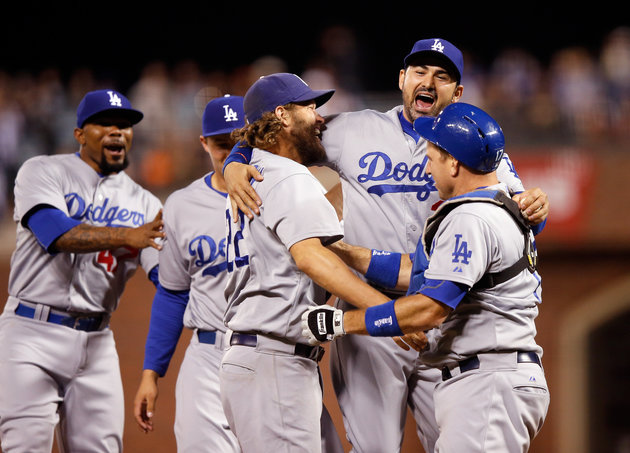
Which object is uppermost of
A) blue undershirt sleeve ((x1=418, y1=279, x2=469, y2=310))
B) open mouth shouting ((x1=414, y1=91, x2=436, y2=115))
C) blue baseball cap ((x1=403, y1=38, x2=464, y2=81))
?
blue baseball cap ((x1=403, y1=38, x2=464, y2=81))

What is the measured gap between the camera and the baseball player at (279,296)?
3172 mm

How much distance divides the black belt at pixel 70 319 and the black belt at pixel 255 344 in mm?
1683

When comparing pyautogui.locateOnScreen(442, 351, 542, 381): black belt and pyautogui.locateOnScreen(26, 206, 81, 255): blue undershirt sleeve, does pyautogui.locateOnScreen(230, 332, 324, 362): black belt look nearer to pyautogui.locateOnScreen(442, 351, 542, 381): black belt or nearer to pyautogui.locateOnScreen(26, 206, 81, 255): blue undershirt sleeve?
pyautogui.locateOnScreen(442, 351, 542, 381): black belt

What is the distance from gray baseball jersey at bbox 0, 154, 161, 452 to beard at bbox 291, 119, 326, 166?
1.71 meters

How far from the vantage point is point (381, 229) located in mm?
3945

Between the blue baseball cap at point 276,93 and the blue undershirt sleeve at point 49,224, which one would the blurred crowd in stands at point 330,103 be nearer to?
the blue undershirt sleeve at point 49,224

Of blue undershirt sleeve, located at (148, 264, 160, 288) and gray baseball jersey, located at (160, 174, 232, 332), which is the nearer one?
gray baseball jersey, located at (160, 174, 232, 332)

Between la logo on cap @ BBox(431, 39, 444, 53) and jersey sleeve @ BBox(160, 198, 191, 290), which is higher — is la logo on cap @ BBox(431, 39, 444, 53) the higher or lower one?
the higher one

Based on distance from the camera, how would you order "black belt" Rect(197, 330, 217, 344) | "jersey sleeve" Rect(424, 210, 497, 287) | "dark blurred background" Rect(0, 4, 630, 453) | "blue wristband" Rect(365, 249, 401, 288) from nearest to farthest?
1. "jersey sleeve" Rect(424, 210, 497, 287)
2. "blue wristband" Rect(365, 249, 401, 288)
3. "black belt" Rect(197, 330, 217, 344)
4. "dark blurred background" Rect(0, 4, 630, 453)

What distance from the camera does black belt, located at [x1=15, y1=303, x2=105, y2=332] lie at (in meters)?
4.66

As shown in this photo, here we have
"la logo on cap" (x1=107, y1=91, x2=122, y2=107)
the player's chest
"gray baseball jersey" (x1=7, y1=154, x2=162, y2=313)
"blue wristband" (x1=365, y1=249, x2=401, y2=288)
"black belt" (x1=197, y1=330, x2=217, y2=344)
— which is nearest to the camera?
"blue wristband" (x1=365, y1=249, x2=401, y2=288)

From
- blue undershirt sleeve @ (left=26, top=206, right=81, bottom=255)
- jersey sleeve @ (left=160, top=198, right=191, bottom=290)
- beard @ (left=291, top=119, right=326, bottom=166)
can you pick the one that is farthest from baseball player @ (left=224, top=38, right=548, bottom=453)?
blue undershirt sleeve @ (left=26, top=206, right=81, bottom=255)

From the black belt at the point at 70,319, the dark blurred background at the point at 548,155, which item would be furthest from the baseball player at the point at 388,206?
the dark blurred background at the point at 548,155

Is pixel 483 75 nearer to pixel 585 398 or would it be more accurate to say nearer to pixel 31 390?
pixel 585 398
